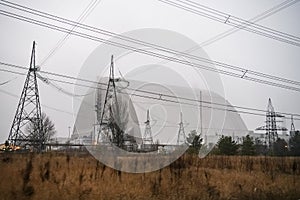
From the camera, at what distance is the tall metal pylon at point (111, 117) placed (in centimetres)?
2366

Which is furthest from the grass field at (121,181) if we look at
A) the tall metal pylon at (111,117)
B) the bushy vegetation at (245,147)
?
the bushy vegetation at (245,147)

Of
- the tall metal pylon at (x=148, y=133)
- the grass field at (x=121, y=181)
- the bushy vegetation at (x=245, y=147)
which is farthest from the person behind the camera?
the bushy vegetation at (x=245, y=147)

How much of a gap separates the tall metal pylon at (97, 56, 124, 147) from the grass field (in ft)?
29.6

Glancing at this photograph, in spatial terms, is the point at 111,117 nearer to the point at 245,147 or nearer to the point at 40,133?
the point at 40,133

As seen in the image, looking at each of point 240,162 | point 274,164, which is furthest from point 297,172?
point 240,162

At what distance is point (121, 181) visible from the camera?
11461 mm

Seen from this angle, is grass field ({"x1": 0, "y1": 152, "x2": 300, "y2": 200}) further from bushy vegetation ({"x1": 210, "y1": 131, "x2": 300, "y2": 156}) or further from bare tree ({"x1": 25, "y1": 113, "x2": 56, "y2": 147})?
bushy vegetation ({"x1": 210, "y1": 131, "x2": 300, "y2": 156})

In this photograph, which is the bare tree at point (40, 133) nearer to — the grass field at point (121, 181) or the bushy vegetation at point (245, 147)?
the grass field at point (121, 181)

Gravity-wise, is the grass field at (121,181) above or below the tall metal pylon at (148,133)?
below

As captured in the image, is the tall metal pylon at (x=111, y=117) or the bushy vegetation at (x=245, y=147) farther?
the bushy vegetation at (x=245, y=147)

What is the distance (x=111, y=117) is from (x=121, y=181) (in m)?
15.0

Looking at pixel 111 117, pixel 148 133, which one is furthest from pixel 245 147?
pixel 111 117

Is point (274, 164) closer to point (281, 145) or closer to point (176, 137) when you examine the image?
point (176, 137)

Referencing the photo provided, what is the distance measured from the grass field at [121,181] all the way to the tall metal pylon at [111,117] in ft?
29.6
